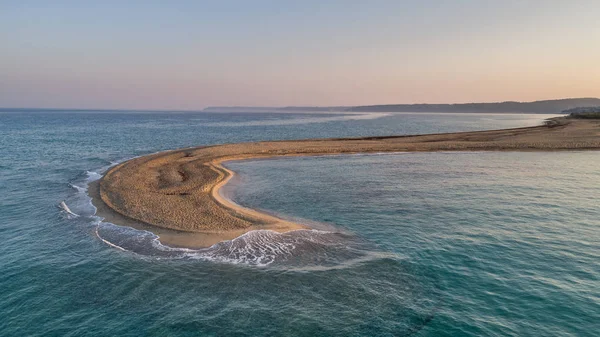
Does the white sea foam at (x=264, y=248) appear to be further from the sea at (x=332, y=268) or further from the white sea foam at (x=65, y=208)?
the white sea foam at (x=65, y=208)

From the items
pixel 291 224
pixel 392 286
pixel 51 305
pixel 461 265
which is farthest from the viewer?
pixel 291 224

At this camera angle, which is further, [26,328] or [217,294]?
[217,294]

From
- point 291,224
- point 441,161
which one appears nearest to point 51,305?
point 291,224

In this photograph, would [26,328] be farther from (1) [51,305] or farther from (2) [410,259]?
(2) [410,259]

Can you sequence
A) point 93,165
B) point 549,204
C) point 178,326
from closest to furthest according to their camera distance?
point 178,326
point 549,204
point 93,165

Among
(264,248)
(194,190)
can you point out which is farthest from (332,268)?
(194,190)

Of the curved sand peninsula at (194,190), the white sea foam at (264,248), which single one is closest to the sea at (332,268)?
the white sea foam at (264,248)

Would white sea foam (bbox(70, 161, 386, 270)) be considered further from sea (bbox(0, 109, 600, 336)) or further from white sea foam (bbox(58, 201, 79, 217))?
white sea foam (bbox(58, 201, 79, 217))
